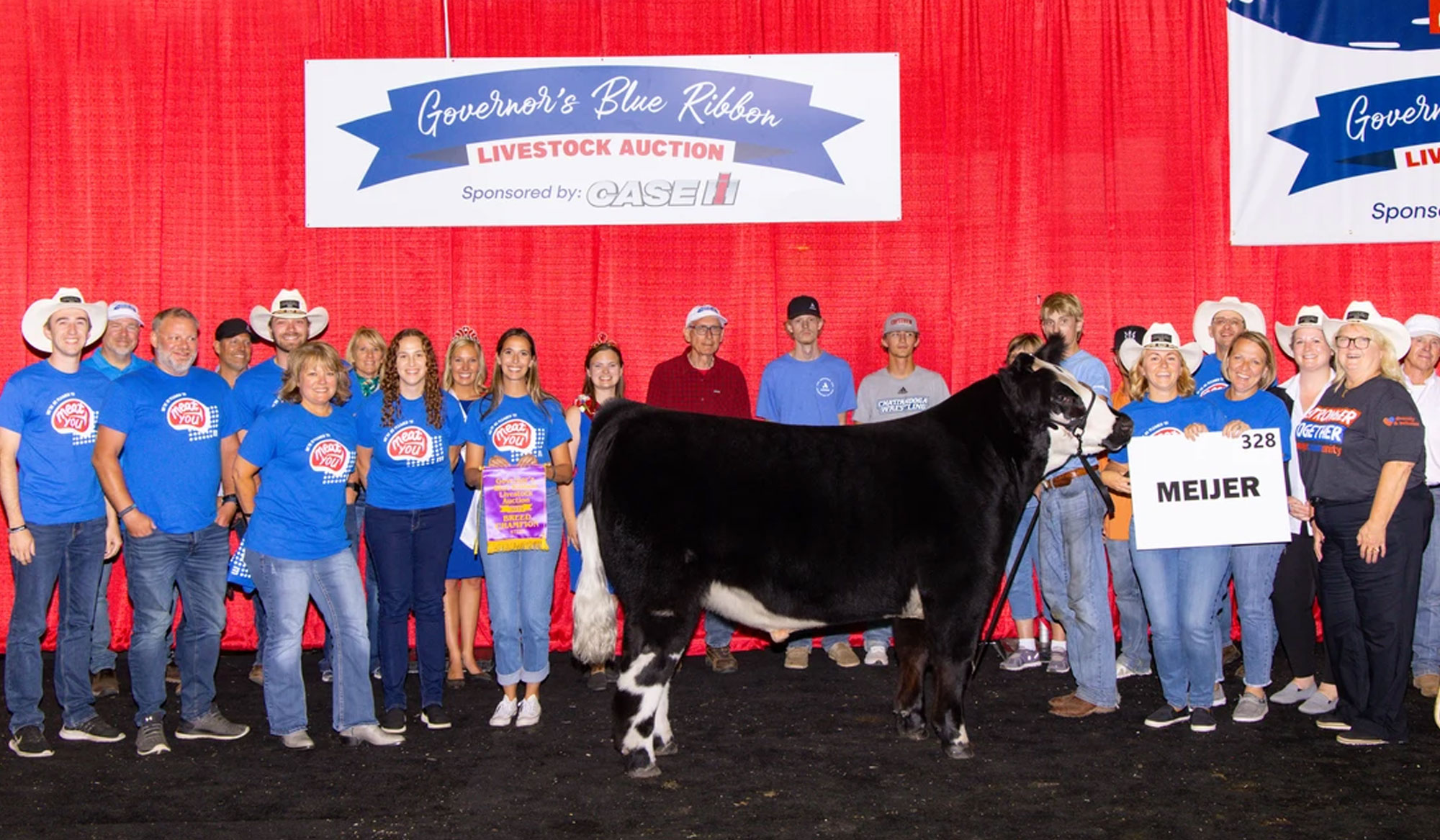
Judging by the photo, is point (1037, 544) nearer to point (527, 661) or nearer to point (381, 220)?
point (527, 661)

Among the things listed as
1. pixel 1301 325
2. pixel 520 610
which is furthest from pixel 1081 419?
pixel 520 610

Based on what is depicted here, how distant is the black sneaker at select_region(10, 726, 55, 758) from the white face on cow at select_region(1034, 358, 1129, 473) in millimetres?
4687

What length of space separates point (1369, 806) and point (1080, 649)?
1518 millimetres

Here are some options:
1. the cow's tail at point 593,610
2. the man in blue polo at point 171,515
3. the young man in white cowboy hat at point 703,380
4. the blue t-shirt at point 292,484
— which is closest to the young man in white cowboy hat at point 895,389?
the young man in white cowboy hat at point 703,380

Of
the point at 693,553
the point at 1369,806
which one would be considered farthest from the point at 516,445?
the point at 1369,806

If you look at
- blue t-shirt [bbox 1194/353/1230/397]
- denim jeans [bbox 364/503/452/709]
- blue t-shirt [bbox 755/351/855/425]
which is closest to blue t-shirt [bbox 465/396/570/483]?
denim jeans [bbox 364/503/452/709]

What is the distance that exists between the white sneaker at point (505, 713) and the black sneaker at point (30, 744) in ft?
6.41

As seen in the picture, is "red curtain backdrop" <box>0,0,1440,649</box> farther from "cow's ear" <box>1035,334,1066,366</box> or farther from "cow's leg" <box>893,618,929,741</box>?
"cow's leg" <box>893,618,929,741</box>

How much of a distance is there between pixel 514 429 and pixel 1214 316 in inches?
157

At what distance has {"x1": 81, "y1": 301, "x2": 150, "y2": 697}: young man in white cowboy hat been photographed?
591cm

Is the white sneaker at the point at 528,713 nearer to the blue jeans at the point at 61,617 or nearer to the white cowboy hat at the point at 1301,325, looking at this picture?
the blue jeans at the point at 61,617

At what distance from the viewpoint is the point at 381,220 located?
7.23 m

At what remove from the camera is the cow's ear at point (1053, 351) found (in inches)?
201

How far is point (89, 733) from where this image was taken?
17.5ft
